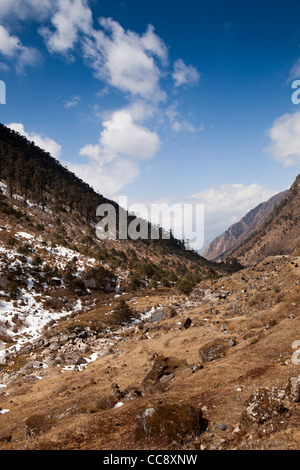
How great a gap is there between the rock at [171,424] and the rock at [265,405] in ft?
5.31

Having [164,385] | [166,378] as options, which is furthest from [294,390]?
[166,378]

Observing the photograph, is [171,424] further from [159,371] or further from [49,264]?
[49,264]

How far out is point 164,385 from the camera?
41.7 feet

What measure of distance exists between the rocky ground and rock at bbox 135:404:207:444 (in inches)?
1.0

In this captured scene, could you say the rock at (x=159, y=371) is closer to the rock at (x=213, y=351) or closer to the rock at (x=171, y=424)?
the rock at (x=213, y=351)

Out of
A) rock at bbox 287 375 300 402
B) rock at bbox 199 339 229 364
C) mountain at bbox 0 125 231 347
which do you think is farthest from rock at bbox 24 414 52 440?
mountain at bbox 0 125 231 347

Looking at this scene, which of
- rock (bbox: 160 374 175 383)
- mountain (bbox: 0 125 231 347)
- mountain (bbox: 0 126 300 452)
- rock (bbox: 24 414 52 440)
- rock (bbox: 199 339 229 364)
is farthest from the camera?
mountain (bbox: 0 125 231 347)

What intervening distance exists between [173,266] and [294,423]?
105 meters

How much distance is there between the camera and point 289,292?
2236 cm

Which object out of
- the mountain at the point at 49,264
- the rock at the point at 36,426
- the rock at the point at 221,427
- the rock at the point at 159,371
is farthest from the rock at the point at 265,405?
the mountain at the point at 49,264

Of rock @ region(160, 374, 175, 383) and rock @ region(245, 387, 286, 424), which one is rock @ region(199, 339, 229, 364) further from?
rock @ region(245, 387, 286, 424)

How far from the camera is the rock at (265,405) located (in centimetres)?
702

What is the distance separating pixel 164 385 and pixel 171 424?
19.2 ft

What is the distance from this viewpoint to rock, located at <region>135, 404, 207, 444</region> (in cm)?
715
